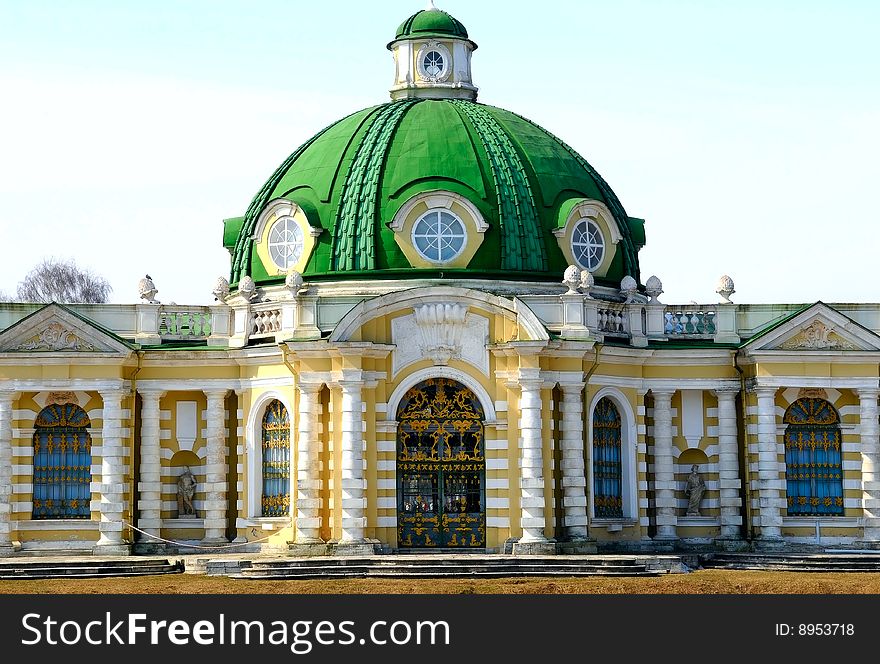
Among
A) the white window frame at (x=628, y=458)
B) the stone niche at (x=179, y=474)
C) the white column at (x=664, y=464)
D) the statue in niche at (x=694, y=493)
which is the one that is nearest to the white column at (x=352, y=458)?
the stone niche at (x=179, y=474)

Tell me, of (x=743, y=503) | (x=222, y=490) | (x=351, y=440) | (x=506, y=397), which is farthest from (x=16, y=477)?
(x=743, y=503)

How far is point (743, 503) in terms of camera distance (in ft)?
161

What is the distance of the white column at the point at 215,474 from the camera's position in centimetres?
4878

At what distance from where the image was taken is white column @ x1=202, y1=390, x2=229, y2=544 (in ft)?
160

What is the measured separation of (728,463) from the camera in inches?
1934

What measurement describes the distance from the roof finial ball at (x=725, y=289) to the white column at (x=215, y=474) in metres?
12.4

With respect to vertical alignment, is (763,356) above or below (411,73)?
below

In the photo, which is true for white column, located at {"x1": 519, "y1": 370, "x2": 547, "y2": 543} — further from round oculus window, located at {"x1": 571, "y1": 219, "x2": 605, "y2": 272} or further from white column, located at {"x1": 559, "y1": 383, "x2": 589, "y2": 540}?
round oculus window, located at {"x1": 571, "y1": 219, "x2": 605, "y2": 272}

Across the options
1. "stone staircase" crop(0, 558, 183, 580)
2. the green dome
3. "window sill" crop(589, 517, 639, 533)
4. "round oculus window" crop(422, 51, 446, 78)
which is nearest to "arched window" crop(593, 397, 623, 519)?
"window sill" crop(589, 517, 639, 533)

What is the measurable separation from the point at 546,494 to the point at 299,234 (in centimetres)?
908

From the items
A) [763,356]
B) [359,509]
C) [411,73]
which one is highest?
[411,73]

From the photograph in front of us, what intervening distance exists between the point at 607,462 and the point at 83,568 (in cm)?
1268

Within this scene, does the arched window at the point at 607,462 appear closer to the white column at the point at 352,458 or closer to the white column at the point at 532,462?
the white column at the point at 532,462

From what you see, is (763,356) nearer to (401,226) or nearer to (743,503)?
(743,503)
